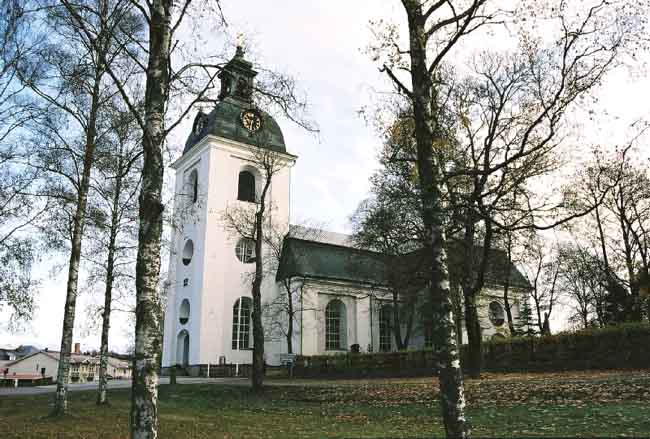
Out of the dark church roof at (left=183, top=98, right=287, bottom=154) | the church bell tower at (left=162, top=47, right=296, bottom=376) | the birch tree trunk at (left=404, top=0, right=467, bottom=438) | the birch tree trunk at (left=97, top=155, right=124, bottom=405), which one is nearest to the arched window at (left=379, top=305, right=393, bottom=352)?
the church bell tower at (left=162, top=47, right=296, bottom=376)

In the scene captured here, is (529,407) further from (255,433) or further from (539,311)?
(539,311)

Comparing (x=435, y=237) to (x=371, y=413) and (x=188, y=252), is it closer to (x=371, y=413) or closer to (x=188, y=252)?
(x=371, y=413)

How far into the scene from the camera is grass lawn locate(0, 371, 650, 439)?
927 cm

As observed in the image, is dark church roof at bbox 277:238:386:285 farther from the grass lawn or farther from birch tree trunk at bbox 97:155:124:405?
birch tree trunk at bbox 97:155:124:405

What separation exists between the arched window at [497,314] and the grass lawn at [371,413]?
93.8 ft

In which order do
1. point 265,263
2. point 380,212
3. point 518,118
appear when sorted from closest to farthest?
1. point 518,118
2. point 380,212
3. point 265,263

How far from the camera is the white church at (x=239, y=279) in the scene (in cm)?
3325

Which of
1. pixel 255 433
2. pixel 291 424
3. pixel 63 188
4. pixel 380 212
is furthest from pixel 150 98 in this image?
pixel 380 212

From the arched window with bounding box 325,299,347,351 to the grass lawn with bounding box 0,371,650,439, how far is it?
1830cm

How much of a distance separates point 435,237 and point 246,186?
32.0m

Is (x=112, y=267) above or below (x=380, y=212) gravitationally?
below

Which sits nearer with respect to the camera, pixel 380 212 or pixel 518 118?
pixel 518 118

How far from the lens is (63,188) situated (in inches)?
585

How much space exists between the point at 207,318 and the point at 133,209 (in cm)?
1687
